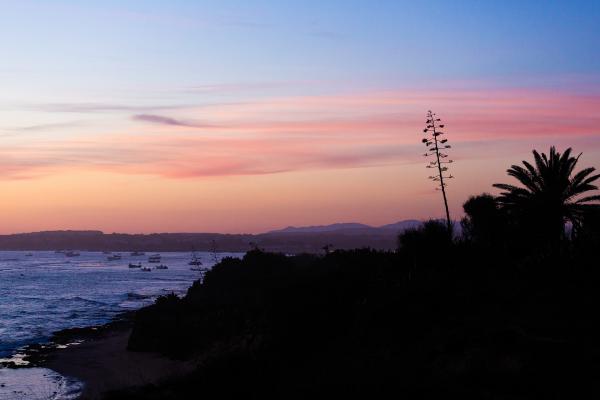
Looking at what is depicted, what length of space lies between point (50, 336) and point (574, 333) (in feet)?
163

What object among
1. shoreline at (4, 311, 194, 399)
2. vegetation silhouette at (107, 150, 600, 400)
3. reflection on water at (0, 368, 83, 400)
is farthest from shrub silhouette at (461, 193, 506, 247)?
reflection on water at (0, 368, 83, 400)

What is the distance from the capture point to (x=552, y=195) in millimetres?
35688

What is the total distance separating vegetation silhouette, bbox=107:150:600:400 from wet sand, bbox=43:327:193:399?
1.75 metres

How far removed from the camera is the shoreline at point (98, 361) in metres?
35.0

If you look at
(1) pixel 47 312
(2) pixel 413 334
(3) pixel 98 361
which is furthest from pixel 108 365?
(1) pixel 47 312

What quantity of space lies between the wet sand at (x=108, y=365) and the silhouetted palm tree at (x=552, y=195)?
21.0 metres

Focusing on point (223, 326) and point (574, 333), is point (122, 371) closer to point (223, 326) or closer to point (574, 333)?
point (223, 326)

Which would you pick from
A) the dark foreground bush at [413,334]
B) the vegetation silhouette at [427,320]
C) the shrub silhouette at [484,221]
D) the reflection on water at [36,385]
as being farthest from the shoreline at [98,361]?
the shrub silhouette at [484,221]

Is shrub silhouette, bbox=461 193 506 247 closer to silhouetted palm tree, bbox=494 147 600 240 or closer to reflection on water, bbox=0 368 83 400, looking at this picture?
silhouetted palm tree, bbox=494 147 600 240

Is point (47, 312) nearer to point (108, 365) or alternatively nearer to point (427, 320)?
point (108, 365)

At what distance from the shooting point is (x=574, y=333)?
17.8 meters

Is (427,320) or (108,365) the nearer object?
(427,320)

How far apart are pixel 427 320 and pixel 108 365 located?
85.1 feet

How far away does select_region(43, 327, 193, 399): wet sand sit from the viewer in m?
34.5
